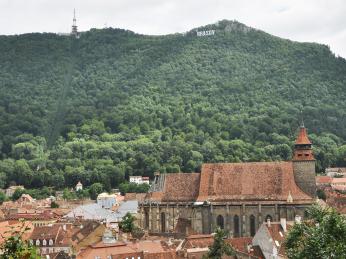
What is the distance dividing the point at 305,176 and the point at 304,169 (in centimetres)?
84

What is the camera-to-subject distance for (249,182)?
90750 millimetres

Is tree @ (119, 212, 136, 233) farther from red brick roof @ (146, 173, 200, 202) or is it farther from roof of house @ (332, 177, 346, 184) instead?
roof of house @ (332, 177, 346, 184)

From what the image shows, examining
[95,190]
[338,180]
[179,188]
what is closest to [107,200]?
[95,190]

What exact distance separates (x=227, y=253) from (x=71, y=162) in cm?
13139

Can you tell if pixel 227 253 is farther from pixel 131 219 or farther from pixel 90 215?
pixel 90 215

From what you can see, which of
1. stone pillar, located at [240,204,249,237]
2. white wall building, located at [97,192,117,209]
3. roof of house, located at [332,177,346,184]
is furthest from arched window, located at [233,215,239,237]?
roof of house, located at [332,177,346,184]

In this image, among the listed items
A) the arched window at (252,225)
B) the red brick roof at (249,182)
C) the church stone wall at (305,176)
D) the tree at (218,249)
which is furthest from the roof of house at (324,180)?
the tree at (218,249)

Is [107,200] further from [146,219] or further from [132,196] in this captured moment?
[146,219]

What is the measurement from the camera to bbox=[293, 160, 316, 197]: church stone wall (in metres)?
89.1

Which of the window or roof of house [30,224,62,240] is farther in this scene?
the window

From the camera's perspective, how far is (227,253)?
63906 millimetres

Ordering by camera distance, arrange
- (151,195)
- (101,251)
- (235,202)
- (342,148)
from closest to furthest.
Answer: (101,251) → (235,202) → (151,195) → (342,148)

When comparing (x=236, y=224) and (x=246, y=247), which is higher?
(x=236, y=224)

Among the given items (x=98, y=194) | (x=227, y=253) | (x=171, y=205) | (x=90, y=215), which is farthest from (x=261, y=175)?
(x=98, y=194)
